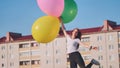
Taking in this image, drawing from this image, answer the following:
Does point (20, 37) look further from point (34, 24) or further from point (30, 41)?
point (34, 24)

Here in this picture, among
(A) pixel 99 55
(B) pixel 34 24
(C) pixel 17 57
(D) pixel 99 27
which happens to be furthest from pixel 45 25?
(C) pixel 17 57

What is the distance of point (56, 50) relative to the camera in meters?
59.8

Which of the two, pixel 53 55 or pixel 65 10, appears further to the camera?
pixel 53 55

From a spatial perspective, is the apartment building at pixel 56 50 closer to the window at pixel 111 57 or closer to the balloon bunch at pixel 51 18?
the window at pixel 111 57

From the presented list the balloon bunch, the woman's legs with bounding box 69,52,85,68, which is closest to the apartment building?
the balloon bunch

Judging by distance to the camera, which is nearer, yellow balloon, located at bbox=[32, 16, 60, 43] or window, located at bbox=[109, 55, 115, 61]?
yellow balloon, located at bbox=[32, 16, 60, 43]

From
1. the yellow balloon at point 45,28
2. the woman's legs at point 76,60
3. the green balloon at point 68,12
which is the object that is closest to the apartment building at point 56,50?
the green balloon at point 68,12

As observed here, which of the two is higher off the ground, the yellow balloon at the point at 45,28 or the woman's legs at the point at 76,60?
the yellow balloon at the point at 45,28

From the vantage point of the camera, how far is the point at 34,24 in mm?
10984

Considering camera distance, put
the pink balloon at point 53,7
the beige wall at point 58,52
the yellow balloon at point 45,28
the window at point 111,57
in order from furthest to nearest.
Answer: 1. the beige wall at point 58,52
2. the window at point 111,57
3. the pink balloon at point 53,7
4. the yellow balloon at point 45,28

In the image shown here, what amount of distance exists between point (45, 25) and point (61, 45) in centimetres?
4845

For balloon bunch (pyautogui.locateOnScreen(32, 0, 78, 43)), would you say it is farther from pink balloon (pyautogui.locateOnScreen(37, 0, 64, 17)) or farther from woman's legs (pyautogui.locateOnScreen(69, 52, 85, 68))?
woman's legs (pyautogui.locateOnScreen(69, 52, 85, 68))

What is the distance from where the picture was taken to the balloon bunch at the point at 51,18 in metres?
10.8

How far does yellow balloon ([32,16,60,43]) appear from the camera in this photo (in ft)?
35.6
